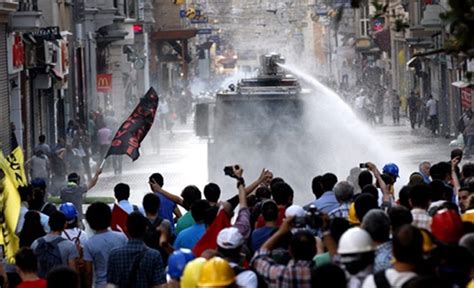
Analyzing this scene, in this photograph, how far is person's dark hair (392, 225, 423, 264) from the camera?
870 centimetres

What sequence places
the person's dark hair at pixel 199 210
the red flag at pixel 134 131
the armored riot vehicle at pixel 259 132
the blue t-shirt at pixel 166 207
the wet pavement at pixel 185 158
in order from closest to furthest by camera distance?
the person's dark hair at pixel 199 210 < the blue t-shirt at pixel 166 207 < the red flag at pixel 134 131 < the armored riot vehicle at pixel 259 132 < the wet pavement at pixel 185 158

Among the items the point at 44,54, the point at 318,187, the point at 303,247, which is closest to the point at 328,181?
the point at 318,187

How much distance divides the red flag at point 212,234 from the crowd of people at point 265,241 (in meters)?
0.01

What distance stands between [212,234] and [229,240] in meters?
1.49

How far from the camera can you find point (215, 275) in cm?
931

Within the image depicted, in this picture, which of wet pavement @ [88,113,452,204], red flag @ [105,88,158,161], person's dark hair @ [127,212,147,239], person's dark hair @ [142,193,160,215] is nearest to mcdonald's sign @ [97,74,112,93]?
wet pavement @ [88,113,452,204]

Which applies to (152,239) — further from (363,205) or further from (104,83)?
(104,83)

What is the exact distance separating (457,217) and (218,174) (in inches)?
600

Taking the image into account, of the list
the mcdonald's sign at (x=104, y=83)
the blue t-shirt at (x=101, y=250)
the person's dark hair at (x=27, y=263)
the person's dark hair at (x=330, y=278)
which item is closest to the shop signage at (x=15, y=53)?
the mcdonald's sign at (x=104, y=83)

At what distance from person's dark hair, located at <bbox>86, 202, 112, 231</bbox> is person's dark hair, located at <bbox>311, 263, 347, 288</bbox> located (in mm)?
4284

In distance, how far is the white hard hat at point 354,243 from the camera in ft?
30.3

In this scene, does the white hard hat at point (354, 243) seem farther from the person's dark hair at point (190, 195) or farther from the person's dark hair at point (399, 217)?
the person's dark hair at point (190, 195)

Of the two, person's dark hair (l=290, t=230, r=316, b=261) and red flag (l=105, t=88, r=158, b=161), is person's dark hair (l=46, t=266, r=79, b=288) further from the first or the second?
red flag (l=105, t=88, r=158, b=161)

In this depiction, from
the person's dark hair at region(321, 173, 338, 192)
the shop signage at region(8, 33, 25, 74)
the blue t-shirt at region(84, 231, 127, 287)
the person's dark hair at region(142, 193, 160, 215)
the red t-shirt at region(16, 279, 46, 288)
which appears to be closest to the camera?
the red t-shirt at region(16, 279, 46, 288)
